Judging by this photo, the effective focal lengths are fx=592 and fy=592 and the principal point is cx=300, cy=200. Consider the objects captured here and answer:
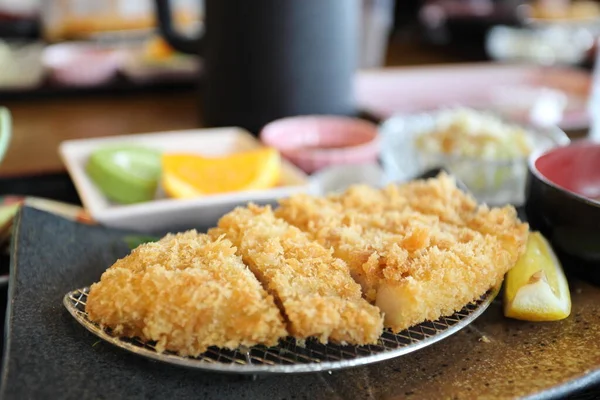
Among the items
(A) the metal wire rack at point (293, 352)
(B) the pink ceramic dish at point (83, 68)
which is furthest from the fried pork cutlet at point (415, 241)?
(B) the pink ceramic dish at point (83, 68)

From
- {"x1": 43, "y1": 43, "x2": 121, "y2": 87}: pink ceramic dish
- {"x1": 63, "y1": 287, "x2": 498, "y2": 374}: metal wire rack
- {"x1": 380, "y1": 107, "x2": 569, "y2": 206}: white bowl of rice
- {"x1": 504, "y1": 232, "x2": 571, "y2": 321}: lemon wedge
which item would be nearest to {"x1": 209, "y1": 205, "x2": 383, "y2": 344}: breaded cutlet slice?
{"x1": 63, "y1": 287, "x2": 498, "y2": 374}: metal wire rack

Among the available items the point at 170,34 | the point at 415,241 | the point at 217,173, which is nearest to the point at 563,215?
the point at 415,241

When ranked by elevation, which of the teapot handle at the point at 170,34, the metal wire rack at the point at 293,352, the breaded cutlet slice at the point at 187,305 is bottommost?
the metal wire rack at the point at 293,352

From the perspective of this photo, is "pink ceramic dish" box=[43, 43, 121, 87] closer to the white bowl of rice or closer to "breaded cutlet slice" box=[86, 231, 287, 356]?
the white bowl of rice

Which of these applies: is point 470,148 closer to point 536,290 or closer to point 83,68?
point 536,290

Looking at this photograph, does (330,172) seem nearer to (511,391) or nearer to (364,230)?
(364,230)

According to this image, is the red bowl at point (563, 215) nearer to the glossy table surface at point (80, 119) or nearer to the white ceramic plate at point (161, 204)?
the white ceramic plate at point (161, 204)
